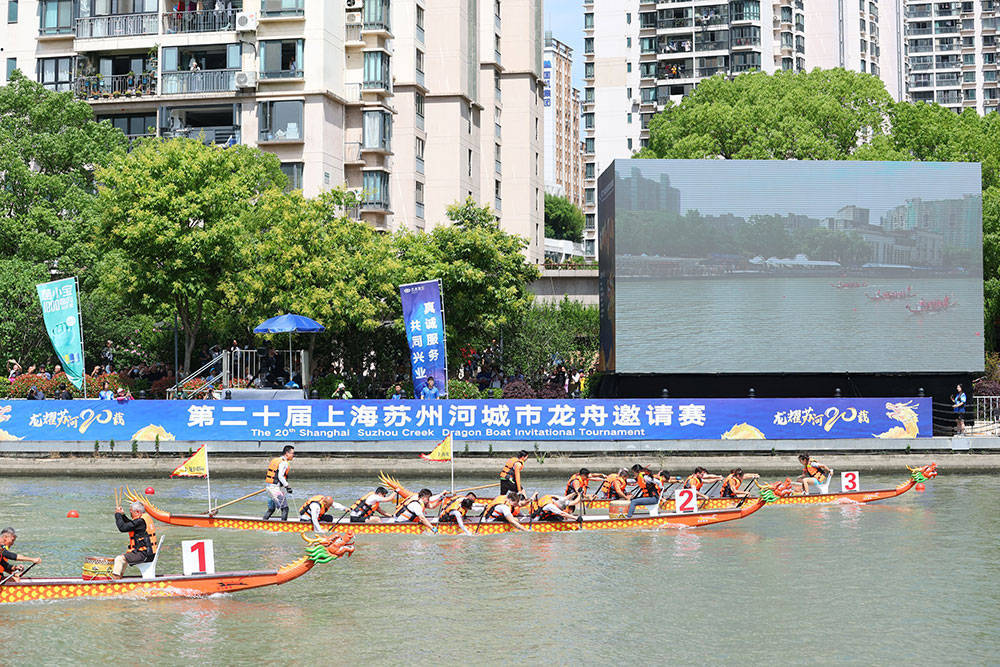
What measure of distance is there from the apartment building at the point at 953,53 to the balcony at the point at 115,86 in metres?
101

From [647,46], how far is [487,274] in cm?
6458

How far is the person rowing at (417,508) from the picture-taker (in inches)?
1116

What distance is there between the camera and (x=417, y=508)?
2834 centimetres

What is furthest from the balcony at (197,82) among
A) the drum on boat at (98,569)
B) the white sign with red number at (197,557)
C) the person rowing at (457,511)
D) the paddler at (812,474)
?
the white sign with red number at (197,557)

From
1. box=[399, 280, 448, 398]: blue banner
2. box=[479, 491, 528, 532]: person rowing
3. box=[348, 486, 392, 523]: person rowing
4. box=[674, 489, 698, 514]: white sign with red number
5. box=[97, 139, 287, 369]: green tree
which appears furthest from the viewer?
box=[97, 139, 287, 369]: green tree

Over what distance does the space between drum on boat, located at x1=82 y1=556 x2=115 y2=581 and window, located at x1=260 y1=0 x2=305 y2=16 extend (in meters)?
41.1

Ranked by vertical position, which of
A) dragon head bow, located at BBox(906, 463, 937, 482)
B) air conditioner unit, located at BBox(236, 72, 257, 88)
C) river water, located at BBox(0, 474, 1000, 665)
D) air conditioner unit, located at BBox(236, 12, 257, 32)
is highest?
air conditioner unit, located at BBox(236, 12, 257, 32)

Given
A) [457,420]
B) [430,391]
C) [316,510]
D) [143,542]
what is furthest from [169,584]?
[430,391]

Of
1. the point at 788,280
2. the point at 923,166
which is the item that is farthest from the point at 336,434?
the point at 923,166

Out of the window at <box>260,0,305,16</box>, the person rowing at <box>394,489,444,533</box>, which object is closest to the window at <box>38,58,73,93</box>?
the window at <box>260,0,305,16</box>

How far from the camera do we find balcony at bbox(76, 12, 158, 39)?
58531 mm

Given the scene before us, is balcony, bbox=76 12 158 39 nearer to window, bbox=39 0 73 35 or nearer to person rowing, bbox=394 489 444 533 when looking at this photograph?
window, bbox=39 0 73 35

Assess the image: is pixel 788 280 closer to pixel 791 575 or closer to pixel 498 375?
pixel 498 375

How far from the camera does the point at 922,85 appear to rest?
13688cm
